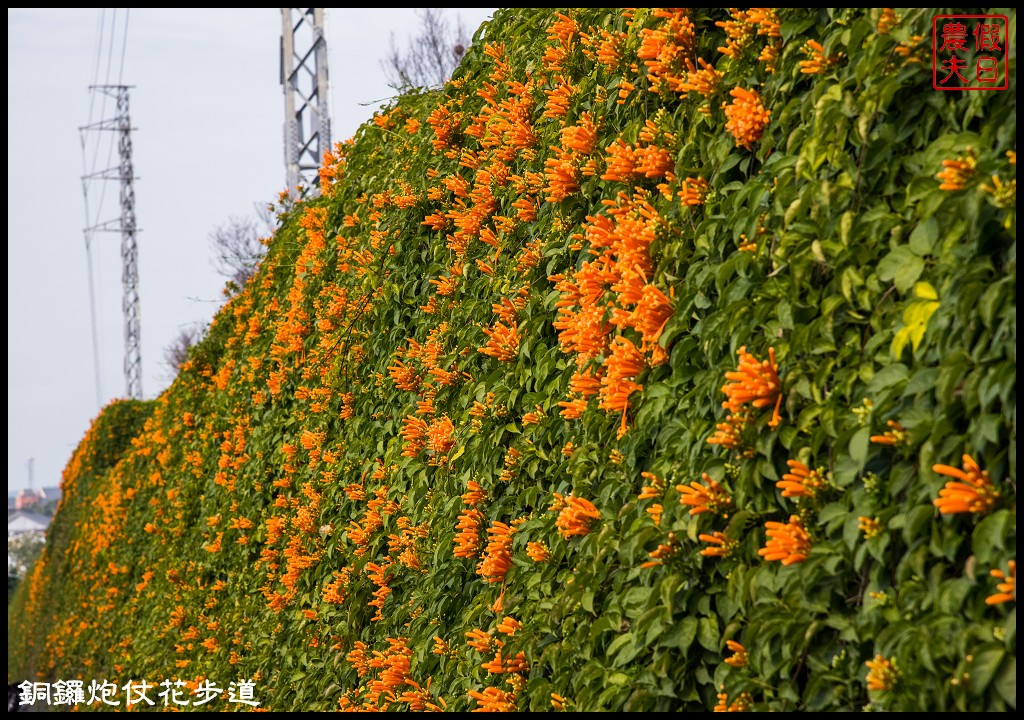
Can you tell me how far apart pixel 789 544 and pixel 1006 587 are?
488 millimetres

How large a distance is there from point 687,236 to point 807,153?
18.8 inches

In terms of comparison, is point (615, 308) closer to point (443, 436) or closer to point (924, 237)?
point (924, 237)

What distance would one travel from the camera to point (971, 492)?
64.9 inches

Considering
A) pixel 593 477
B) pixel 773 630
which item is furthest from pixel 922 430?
pixel 593 477

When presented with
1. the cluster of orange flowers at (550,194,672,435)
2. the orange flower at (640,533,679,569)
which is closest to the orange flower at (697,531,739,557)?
the orange flower at (640,533,679,569)

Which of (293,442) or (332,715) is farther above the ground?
(293,442)

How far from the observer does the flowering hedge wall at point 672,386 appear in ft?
5.75

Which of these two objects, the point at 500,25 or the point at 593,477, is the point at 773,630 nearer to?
the point at 593,477

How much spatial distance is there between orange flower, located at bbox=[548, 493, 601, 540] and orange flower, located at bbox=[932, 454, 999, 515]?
1216mm

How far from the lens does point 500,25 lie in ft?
13.4

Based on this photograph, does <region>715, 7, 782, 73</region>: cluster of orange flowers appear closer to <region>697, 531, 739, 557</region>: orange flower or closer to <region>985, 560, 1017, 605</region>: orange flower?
<region>697, 531, 739, 557</region>: orange flower

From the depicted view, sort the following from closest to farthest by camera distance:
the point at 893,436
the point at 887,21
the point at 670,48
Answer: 1. the point at 893,436
2. the point at 887,21
3. the point at 670,48

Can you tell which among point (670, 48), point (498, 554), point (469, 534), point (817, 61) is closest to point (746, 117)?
point (817, 61)

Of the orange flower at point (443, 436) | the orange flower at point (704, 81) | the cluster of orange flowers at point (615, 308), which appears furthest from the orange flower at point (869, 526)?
the orange flower at point (443, 436)
